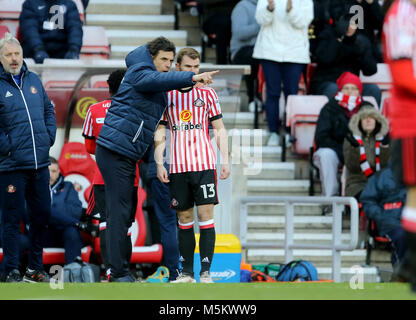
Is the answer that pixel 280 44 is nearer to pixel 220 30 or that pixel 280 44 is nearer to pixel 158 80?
pixel 220 30

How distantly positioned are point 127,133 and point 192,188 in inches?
23.6

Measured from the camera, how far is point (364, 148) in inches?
400

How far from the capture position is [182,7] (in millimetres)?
13031

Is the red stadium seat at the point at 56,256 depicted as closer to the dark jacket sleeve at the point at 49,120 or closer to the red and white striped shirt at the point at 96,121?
the dark jacket sleeve at the point at 49,120

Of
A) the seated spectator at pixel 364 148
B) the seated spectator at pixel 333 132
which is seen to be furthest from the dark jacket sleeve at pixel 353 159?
the seated spectator at pixel 333 132

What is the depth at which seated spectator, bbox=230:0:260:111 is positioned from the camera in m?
11.5

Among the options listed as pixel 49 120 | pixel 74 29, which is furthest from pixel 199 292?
pixel 74 29

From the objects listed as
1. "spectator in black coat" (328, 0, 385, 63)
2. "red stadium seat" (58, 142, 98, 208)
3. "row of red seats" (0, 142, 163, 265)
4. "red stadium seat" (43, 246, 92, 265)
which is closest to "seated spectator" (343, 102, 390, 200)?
"spectator in black coat" (328, 0, 385, 63)

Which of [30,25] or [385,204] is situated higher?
[30,25]

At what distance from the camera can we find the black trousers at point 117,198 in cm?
651

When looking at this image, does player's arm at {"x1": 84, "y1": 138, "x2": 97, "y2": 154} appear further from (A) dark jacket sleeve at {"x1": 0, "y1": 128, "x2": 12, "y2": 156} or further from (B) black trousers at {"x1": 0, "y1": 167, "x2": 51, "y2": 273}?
(A) dark jacket sleeve at {"x1": 0, "y1": 128, "x2": 12, "y2": 156}

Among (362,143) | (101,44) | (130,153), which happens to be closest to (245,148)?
(362,143)

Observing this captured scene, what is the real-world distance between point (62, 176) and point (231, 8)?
4.49 m

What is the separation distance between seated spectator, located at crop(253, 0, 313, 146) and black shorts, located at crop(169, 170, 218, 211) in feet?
14.5
